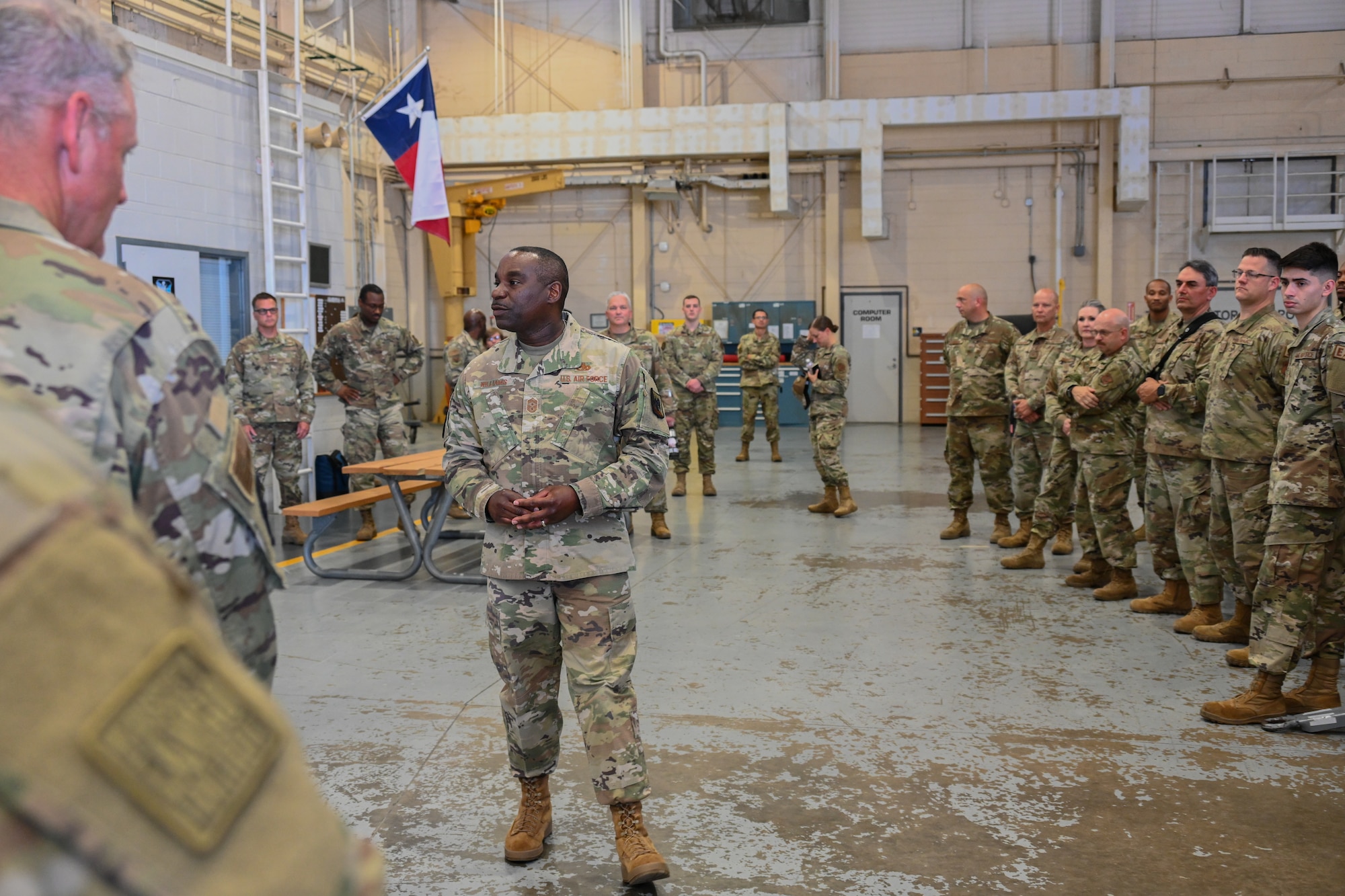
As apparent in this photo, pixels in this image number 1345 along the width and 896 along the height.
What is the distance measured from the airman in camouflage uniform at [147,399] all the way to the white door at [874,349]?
15328 millimetres

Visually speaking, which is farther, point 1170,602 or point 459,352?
point 459,352

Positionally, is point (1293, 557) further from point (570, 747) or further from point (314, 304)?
point (314, 304)

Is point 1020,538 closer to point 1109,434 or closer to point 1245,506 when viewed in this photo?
point 1109,434

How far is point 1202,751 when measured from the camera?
11.4 feet

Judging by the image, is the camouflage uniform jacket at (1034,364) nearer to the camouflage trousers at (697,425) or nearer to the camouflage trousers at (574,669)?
the camouflage trousers at (697,425)

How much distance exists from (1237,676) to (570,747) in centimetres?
280

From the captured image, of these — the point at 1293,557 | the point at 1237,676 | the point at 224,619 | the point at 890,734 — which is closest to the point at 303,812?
the point at 224,619

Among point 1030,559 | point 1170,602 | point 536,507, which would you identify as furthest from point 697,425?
point 536,507

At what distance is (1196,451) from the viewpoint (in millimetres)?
4930

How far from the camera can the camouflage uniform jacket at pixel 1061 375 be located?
19.0 ft

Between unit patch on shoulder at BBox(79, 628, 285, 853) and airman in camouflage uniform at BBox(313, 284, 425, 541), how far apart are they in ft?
23.9

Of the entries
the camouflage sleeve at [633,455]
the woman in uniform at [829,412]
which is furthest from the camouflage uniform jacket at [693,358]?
the camouflage sleeve at [633,455]

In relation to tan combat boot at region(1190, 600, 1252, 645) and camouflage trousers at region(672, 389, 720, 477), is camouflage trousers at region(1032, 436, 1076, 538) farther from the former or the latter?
camouflage trousers at region(672, 389, 720, 477)

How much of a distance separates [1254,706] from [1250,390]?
135cm
